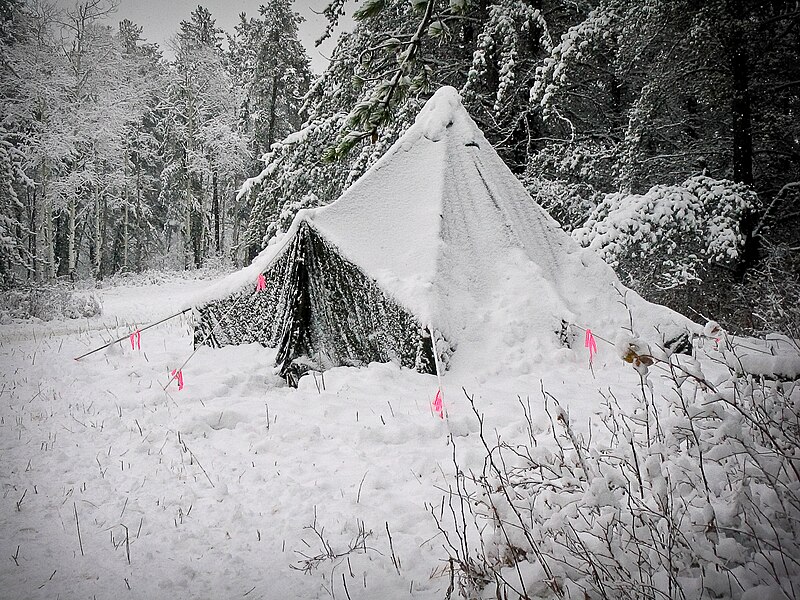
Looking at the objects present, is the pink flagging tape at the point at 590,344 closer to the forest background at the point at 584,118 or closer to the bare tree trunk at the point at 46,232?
the forest background at the point at 584,118

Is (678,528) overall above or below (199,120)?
below

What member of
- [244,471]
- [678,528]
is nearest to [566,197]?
[244,471]

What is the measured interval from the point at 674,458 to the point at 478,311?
3211 millimetres

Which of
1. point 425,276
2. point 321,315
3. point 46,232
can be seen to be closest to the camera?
point 425,276

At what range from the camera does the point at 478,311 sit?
5297 millimetres

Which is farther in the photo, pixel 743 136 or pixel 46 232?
pixel 46 232

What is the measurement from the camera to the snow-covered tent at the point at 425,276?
5125 millimetres

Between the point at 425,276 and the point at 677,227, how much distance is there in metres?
4.70

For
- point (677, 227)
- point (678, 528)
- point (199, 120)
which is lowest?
point (678, 528)

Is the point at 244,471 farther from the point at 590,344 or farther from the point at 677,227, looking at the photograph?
the point at 677,227

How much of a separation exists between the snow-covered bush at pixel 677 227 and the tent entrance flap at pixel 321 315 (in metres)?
3.98

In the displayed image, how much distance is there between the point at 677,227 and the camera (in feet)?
23.8

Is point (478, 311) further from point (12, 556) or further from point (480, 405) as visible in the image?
point (12, 556)

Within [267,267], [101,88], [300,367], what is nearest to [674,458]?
[300,367]
